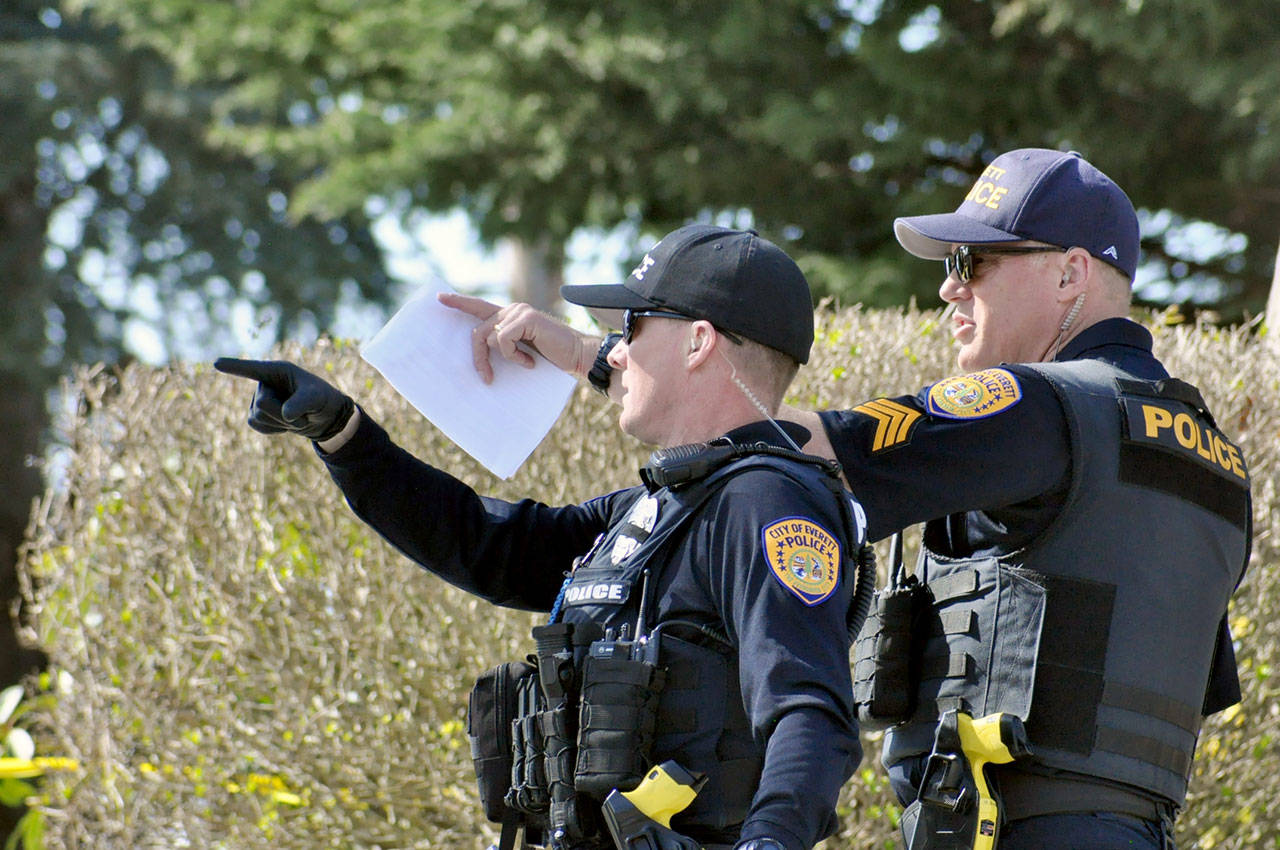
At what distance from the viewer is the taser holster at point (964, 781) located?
2316 mm

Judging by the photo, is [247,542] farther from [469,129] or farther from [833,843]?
[469,129]

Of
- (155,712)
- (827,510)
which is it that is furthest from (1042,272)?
(155,712)

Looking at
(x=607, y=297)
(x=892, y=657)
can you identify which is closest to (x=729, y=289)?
(x=607, y=297)

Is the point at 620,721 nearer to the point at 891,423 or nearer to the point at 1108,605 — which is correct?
the point at 891,423

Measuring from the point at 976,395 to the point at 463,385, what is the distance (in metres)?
0.99

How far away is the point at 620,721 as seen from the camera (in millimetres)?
2166

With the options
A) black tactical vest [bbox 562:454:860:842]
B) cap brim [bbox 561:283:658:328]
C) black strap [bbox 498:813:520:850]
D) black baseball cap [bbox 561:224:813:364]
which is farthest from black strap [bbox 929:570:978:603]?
black strap [bbox 498:813:520:850]

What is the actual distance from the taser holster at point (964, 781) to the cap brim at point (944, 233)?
833mm

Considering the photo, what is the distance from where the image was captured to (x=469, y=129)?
9.66m

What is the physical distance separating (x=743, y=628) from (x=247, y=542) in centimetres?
305

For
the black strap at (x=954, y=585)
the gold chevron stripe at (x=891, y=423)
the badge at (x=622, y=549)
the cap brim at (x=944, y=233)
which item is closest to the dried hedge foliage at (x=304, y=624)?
the cap brim at (x=944, y=233)

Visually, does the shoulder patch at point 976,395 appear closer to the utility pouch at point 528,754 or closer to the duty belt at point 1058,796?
the duty belt at point 1058,796

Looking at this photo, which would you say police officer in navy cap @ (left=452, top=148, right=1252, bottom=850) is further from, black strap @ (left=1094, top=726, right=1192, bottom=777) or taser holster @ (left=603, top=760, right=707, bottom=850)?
taser holster @ (left=603, top=760, right=707, bottom=850)

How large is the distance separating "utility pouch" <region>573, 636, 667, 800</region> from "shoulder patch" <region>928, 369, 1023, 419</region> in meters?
0.60
